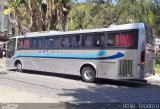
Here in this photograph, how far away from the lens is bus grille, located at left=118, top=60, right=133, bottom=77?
15533mm

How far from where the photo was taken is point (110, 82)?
17.9m

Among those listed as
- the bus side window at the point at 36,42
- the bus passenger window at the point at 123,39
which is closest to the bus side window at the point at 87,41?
the bus passenger window at the point at 123,39

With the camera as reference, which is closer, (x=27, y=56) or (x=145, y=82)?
(x=145, y=82)

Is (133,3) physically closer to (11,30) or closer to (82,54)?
(82,54)

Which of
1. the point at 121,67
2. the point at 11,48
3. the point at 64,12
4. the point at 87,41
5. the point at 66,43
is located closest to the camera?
the point at 121,67

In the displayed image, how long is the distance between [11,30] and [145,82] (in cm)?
4422

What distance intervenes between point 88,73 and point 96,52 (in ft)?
4.16

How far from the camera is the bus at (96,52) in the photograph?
15.5 metres

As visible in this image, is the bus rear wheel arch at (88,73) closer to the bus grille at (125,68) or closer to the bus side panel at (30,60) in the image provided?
the bus grille at (125,68)

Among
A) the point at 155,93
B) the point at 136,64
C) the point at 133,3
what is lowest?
the point at 155,93

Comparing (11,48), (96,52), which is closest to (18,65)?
(11,48)

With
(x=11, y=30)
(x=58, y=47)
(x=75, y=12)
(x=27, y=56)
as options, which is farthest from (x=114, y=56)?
(x=11, y=30)

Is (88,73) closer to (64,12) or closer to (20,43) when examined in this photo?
(20,43)

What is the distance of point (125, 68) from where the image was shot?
51.9ft
